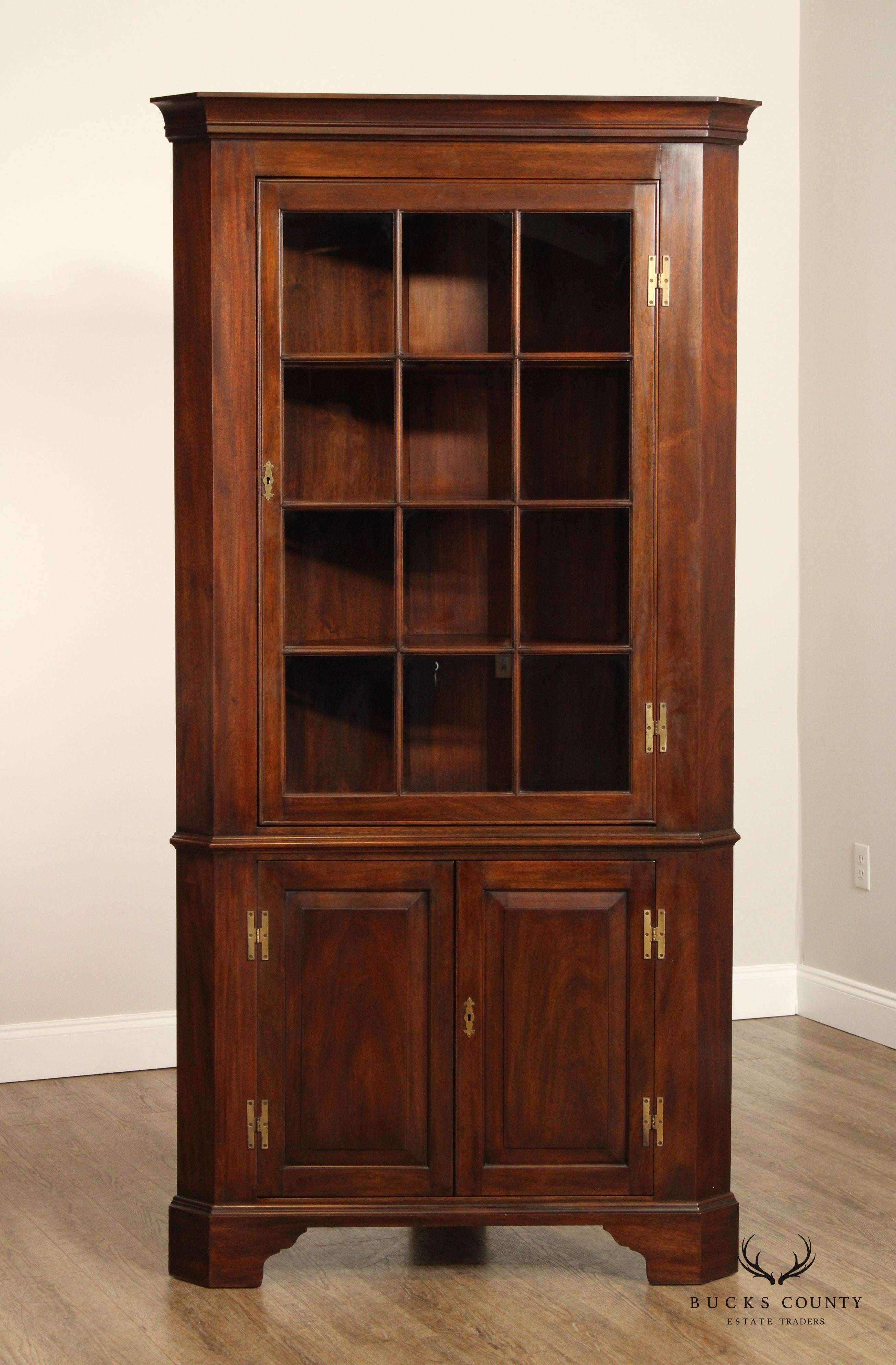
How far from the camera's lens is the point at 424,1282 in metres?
2.46

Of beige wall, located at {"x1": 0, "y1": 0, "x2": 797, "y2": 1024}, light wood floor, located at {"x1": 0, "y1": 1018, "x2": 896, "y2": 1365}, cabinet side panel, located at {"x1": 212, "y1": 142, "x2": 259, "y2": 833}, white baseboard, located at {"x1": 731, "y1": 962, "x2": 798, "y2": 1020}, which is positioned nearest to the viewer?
light wood floor, located at {"x1": 0, "y1": 1018, "x2": 896, "y2": 1365}

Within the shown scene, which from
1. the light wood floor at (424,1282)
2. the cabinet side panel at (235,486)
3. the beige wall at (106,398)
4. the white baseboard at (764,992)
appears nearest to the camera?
the light wood floor at (424,1282)

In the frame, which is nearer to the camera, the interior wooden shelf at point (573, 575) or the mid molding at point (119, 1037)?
the interior wooden shelf at point (573, 575)

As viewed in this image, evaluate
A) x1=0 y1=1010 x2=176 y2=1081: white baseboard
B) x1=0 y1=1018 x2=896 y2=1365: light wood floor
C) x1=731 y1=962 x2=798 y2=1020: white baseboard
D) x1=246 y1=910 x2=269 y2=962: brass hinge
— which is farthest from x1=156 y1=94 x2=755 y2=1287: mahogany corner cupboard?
x1=731 y1=962 x2=798 y2=1020: white baseboard

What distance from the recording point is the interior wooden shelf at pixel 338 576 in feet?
7.97

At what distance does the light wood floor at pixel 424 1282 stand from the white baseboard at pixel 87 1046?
352 millimetres

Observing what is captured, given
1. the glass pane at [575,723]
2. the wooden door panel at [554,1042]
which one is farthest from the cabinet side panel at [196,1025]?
the glass pane at [575,723]

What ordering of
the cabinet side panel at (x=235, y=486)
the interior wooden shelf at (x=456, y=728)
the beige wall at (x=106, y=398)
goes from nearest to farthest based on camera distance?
the cabinet side panel at (x=235, y=486)
the interior wooden shelf at (x=456, y=728)
the beige wall at (x=106, y=398)

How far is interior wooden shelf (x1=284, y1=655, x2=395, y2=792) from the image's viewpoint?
2.43m

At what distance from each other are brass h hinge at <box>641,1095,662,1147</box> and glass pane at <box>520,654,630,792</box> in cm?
56

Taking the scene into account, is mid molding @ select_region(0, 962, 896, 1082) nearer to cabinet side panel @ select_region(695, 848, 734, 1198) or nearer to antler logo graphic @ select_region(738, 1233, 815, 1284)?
antler logo graphic @ select_region(738, 1233, 815, 1284)

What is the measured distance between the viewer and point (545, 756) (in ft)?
7.97

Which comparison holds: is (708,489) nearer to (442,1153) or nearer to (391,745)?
(391,745)

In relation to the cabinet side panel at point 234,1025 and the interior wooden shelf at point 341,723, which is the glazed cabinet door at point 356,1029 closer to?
the cabinet side panel at point 234,1025
